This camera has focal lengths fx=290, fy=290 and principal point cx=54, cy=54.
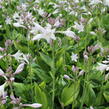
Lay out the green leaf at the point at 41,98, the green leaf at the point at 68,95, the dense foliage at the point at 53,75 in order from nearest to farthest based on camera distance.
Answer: the dense foliage at the point at 53,75
the green leaf at the point at 41,98
the green leaf at the point at 68,95

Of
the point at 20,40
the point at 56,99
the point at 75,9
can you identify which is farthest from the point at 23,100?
the point at 75,9

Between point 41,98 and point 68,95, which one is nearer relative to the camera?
point 41,98

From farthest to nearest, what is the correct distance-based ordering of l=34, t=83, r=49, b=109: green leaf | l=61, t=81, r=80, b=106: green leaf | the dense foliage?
l=61, t=81, r=80, b=106: green leaf < l=34, t=83, r=49, b=109: green leaf < the dense foliage

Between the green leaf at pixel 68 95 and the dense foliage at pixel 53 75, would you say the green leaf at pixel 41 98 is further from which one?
the green leaf at pixel 68 95

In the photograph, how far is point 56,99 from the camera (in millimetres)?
2752

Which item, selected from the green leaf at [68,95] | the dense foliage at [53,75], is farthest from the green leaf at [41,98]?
the green leaf at [68,95]

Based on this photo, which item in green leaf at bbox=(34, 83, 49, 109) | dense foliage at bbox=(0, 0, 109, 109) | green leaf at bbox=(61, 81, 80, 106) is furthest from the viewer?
green leaf at bbox=(61, 81, 80, 106)

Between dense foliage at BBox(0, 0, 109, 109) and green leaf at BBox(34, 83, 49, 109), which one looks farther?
green leaf at BBox(34, 83, 49, 109)

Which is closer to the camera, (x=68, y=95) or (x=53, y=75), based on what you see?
(x=53, y=75)

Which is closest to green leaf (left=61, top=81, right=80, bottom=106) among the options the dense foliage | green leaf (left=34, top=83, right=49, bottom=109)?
the dense foliage

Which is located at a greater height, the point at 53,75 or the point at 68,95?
the point at 53,75

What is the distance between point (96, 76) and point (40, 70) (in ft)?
1.94

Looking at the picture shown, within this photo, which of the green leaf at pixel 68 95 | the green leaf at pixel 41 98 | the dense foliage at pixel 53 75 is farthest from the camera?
the green leaf at pixel 68 95

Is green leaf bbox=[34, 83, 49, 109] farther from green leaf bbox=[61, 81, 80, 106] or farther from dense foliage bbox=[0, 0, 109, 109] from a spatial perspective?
green leaf bbox=[61, 81, 80, 106]
